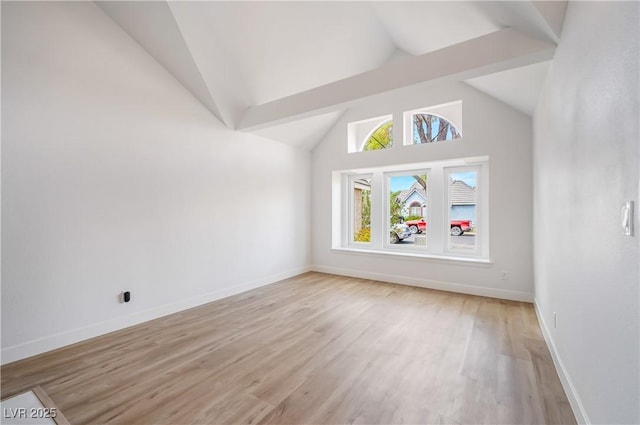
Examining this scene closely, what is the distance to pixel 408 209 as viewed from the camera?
5.05 m

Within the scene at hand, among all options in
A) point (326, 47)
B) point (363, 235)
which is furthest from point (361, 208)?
point (326, 47)

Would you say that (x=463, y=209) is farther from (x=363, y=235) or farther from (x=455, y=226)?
(x=363, y=235)

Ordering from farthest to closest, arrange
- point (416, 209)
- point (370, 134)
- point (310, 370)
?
point (370, 134), point (416, 209), point (310, 370)

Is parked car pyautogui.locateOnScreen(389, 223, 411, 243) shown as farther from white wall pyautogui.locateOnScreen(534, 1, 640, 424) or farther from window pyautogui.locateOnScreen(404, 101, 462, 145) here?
white wall pyautogui.locateOnScreen(534, 1, 640, 424)

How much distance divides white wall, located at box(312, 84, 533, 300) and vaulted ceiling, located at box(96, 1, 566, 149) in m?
0.32

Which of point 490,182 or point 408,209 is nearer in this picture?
point 490,182

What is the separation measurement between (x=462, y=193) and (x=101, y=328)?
4952mm

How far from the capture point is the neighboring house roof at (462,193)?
438 cm

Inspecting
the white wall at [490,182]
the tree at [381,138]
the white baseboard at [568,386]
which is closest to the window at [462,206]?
the white wall at [490,182]

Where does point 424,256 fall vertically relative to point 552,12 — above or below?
below

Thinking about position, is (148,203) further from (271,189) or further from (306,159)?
(306,159)

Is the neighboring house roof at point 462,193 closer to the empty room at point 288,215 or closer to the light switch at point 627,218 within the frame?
the empty room at point 288,215

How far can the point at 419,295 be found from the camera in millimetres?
4016

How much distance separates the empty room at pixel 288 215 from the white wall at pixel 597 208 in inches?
0.7
